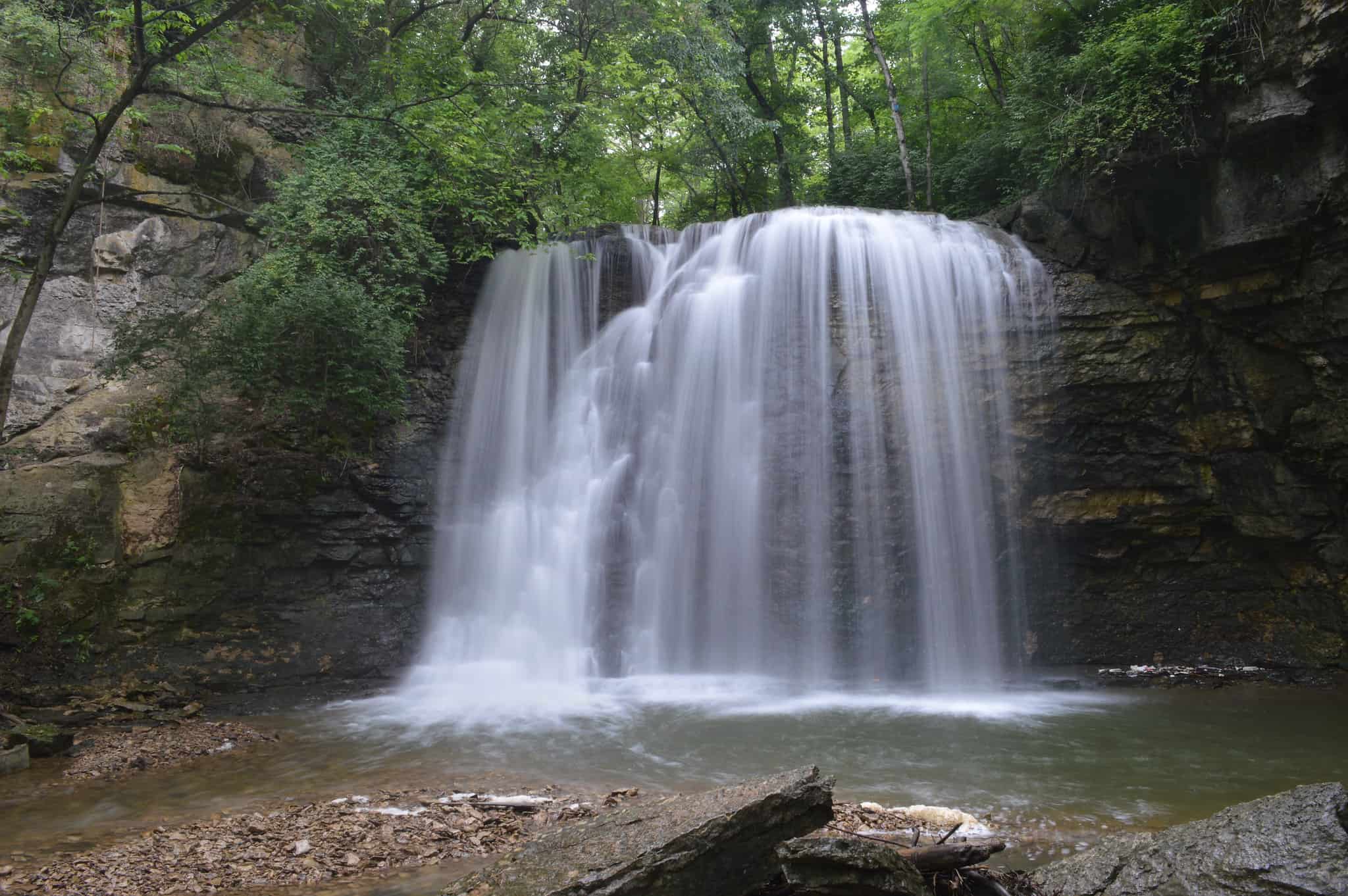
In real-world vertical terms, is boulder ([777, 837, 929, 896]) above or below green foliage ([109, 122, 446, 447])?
below

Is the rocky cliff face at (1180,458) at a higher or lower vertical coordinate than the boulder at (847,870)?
higher

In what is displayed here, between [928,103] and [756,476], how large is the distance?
11.3 m

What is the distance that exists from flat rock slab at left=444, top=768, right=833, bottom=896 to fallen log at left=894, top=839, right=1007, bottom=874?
39 centimetres

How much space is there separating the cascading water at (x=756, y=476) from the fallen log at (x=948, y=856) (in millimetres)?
6745

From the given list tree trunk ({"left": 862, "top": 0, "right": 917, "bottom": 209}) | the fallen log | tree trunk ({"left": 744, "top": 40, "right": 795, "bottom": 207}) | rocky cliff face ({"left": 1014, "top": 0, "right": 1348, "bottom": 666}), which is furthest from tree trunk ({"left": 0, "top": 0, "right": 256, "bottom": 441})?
tree trunk ({"left": 744, "top": 40, "right": 795, "bottom": 207})

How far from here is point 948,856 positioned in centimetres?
326

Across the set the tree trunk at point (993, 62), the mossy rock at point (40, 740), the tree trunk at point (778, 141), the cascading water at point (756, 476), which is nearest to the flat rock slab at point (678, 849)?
the mossy rock at point (40, 740)

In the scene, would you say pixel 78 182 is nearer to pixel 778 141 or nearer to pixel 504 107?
pixel 504 107

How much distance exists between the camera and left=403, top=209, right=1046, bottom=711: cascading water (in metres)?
10.7

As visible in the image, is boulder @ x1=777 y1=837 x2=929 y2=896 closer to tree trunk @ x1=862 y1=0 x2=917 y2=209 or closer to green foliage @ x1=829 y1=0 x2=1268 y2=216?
green foliage @ x1=829 y1=0 x2=1268 y2=216

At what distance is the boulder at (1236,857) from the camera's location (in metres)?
3.04

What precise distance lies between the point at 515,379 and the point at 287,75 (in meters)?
7.13

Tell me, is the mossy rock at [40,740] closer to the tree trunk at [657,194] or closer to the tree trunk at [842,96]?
the tree trunk at [657,194]

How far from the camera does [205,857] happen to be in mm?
4242
